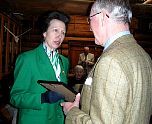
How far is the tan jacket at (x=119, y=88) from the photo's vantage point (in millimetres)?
1443

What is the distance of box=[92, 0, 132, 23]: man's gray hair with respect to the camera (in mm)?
1651

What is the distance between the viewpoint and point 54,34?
2994 millimetres

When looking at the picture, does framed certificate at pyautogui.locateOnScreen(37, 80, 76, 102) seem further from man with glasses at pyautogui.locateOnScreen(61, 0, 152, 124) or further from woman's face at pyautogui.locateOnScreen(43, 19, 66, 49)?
woman's face at pyautogui.locateOnScreen(43, 19, 66, 49)

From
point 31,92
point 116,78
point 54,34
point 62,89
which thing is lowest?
point 31,92

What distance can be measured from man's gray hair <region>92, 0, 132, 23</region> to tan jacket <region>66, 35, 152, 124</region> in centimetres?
13

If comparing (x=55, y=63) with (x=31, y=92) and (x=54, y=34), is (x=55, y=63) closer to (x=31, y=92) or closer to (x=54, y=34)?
(x=54, y=34)

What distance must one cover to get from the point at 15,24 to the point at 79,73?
3414mm

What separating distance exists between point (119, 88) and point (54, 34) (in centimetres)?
169

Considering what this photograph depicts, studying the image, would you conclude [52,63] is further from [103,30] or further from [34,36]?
[34,36]

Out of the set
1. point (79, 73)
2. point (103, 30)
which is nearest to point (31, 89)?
point (103, 30)

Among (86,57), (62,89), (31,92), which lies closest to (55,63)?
(31,92)

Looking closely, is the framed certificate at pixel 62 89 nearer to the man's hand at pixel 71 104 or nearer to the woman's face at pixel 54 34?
the man's hand at pixel 71 104

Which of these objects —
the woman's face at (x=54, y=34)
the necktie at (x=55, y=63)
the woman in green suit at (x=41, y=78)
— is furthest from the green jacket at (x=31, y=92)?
the woman's face at (x=54, y=34)

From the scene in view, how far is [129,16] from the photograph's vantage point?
1.73m
